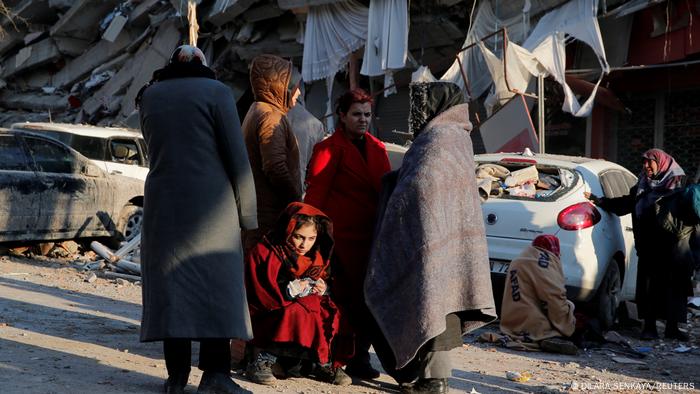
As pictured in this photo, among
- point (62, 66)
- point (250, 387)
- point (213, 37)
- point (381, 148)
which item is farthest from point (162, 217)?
point (62, 66)

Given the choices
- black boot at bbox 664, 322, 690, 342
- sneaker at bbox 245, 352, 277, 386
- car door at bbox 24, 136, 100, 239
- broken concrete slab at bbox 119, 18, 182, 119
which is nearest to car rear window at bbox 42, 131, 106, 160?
car door at bbox 24, 136, 100, 239

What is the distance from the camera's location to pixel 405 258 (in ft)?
16.6

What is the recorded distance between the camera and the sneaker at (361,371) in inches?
222

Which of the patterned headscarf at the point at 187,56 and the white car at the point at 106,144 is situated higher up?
the patterned headscarf at the point at 187,56

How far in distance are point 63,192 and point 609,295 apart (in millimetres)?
6846

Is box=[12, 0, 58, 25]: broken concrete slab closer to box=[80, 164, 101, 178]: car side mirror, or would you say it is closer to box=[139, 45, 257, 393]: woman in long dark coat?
box=[80, 164, 101, 178]: car side mirror

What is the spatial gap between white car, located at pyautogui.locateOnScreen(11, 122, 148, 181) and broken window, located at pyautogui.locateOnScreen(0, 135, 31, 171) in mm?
1533

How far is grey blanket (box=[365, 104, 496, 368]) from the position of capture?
16.3 ft

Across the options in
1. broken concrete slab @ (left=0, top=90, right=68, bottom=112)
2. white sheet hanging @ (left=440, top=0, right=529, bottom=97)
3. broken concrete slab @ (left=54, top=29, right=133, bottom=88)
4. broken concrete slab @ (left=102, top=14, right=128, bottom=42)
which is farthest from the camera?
broken concrete slab @ (left=0, top=90, right=68, bottom=112)

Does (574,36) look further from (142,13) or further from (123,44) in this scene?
(123,44)

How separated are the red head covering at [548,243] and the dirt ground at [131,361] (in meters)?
0.87

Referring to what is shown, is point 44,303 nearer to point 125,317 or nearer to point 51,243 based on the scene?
point 125,317

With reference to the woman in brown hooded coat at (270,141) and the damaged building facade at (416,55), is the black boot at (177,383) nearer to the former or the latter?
the woman in brown hooded coat at (270,141)

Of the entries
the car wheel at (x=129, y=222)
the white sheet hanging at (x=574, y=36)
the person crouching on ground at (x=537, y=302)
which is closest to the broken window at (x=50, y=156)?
the car wheel at (x=129, y=222)
